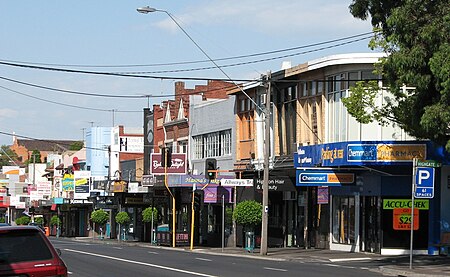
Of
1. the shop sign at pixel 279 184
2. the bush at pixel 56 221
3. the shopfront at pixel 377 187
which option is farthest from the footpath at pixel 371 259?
the bush at pixel 56 221

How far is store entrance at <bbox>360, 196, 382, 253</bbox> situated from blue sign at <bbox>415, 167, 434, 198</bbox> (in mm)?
11851

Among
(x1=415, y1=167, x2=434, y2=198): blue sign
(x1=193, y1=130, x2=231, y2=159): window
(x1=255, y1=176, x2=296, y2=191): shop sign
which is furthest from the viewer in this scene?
(x1=193, y1=130, x2=231, y2=159): window

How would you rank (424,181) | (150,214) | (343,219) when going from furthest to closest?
(150,214), (343,219), (424,181)

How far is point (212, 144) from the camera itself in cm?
5528

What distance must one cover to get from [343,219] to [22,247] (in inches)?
1194

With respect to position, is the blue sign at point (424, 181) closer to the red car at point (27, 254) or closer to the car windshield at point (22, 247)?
the red car at point (27, 254)

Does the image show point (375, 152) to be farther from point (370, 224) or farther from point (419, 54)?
point (419, 54)

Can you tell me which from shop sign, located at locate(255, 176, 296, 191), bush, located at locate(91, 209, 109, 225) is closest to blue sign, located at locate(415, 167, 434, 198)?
shop sign, located at locate(255, 176, 296, 191)

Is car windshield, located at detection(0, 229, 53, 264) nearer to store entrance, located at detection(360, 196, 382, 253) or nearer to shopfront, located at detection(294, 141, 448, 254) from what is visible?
shopfront, located at detection(294, 141, 448, 254)

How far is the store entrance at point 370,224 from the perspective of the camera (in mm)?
38500

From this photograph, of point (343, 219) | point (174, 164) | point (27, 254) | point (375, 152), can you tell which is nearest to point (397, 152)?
point (375, 152)

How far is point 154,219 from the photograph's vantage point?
6059cm

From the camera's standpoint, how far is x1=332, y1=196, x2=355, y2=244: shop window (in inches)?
1598

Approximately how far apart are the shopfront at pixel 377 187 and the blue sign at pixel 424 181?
828 centimetres
